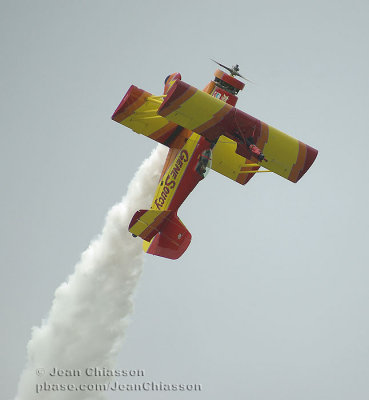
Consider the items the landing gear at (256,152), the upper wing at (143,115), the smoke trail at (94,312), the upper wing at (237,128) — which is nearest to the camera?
the upper wing at (237,128)

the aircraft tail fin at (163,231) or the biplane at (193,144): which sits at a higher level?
the biplane at (193,144)

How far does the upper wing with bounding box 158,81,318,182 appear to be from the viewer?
31.2 m

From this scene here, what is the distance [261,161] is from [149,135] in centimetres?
547

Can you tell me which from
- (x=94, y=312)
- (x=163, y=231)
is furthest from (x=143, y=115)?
(x=94, y=312)

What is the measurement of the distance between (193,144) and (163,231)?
344 cm

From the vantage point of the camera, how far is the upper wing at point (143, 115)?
113 feet

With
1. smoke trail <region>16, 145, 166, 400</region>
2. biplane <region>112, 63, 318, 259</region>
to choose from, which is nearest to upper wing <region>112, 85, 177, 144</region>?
biplane <region>112, 63, 318, 259</region>

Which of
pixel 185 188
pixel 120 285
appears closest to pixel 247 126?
pixel 185 188

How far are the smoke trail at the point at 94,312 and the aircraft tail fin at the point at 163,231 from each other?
141 inches

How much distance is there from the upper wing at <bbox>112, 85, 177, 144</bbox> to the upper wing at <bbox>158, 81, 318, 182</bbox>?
307 centimetres

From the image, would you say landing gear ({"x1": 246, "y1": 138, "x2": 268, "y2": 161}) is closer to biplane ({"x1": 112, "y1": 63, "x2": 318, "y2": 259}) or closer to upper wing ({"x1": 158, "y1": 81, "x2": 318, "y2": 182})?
biplane ({"x1": 112, "y1": 63, "x2": 318, "y2": 259})

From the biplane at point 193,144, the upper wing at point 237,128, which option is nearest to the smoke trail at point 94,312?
the biplane at point 193,144

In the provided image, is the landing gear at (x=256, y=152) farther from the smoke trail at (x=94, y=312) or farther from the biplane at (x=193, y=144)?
the smoke trail at (x=94, y=312)

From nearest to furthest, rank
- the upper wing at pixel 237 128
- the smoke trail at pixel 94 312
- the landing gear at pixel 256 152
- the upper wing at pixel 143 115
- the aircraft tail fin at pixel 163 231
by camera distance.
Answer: the upper wing at pixel 237 128
the landing gear at pixel 256 152
the upper wing at pixel 143 115
the aircraft tail fin at pixel 163 231
the smoke trail at pixel 94 312
